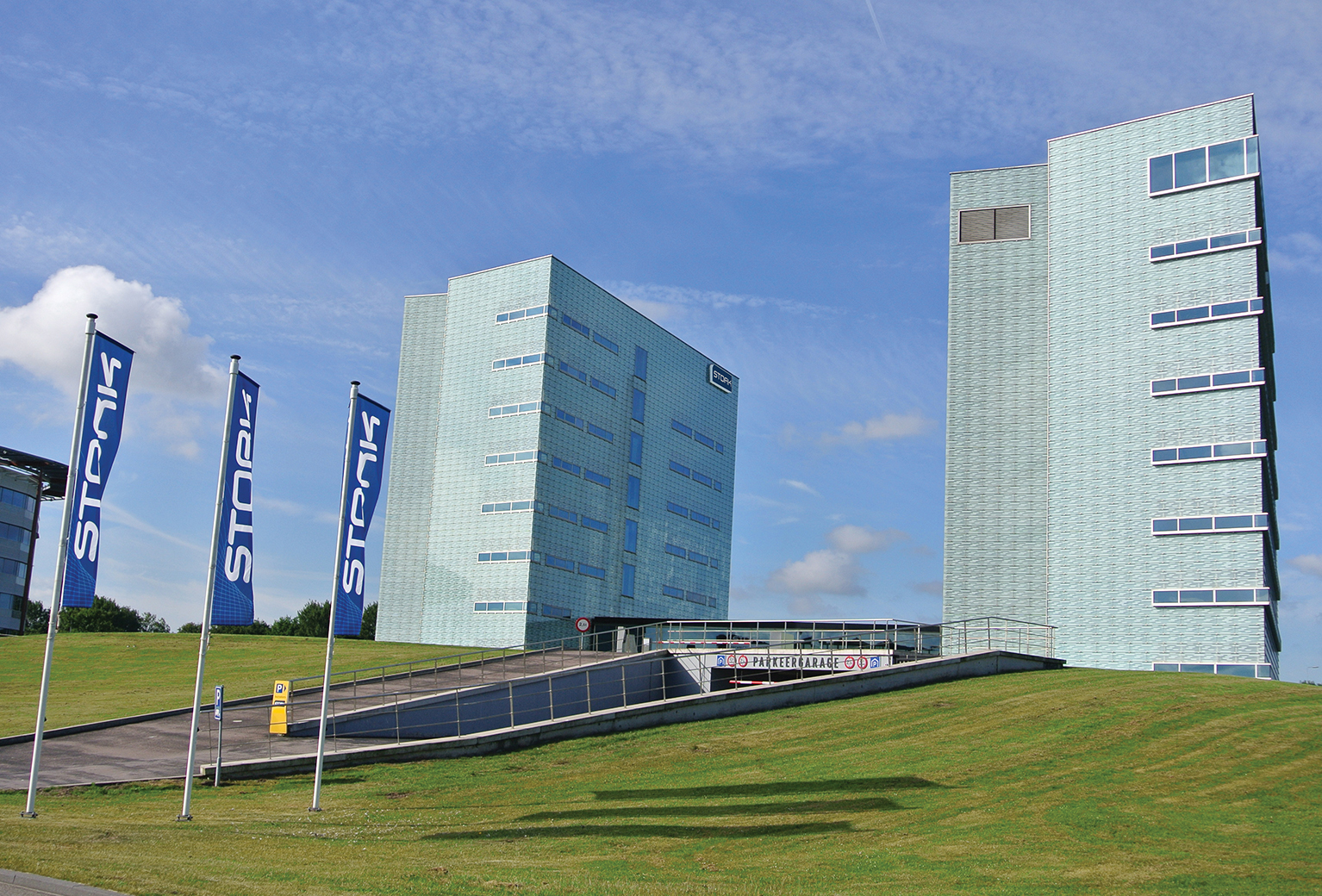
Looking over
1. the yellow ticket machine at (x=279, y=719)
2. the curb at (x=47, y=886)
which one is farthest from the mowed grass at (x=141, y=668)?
the curb at (x=47, y=886)

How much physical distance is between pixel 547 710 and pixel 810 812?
57.0ft

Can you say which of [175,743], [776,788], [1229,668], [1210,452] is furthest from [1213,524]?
[175,743]

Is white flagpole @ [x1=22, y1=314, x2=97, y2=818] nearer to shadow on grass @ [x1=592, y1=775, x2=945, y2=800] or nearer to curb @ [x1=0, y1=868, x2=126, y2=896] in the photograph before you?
curb @ [x1=0, y1=868, x2=126, y2=896]

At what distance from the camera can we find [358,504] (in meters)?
23.2

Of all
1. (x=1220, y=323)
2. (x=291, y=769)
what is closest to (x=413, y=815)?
(x=291, y=769)

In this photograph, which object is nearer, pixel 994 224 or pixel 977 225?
pixel 994 224

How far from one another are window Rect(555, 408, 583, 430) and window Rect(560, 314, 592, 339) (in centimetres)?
585

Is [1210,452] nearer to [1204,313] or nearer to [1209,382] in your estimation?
[1209,382]

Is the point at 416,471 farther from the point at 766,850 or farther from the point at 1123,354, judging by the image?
the point at 766,850

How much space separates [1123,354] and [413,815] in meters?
39.4

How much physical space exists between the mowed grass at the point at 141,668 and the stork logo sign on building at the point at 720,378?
130 ft

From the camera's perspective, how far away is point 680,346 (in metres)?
85.5

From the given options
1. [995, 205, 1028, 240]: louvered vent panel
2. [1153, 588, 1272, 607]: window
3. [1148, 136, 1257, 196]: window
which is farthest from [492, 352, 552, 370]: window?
[1153, 588, 1272, 607]: window

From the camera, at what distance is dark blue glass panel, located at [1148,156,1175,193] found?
47875mm
